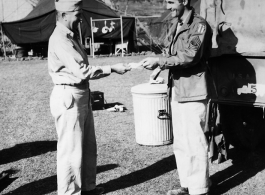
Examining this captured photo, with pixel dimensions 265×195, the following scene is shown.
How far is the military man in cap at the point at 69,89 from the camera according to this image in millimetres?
4301

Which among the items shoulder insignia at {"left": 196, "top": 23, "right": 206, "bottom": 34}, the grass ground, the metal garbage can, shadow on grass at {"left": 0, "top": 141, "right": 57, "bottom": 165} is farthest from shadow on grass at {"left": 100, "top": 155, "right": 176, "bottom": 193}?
shoulder insignia at {"left": 196, "top": 23, "right": 206, "bottom": 34}

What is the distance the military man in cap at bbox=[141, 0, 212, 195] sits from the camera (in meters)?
4.41

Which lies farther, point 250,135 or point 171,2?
point 250,135

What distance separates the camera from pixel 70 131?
4.44 metres

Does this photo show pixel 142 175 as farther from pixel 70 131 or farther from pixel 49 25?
pixel 49 25

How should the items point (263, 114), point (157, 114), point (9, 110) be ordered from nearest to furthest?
point (263, 114) < point (157, 114) < point (9, 110)

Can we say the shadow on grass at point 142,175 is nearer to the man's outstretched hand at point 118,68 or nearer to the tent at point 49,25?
the man's outstretched hand at point 118,68

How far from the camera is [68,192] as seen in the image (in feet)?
14.8

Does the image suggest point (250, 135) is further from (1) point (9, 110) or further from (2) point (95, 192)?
(1) point (9, 110)

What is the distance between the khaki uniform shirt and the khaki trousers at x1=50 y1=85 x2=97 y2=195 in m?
0.12

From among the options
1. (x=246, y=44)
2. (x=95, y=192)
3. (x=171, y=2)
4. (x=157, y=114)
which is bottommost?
(x=95, y=192)

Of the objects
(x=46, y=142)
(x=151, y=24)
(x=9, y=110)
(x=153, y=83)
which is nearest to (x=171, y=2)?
(x=153, y=83)

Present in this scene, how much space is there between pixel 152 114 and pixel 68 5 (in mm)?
2857

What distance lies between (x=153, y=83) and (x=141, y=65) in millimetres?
2230
